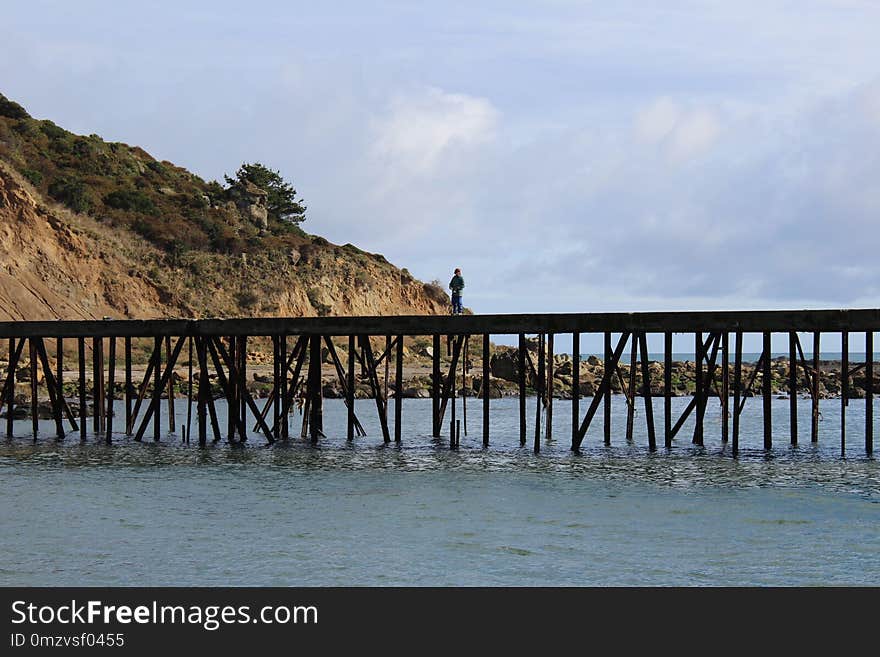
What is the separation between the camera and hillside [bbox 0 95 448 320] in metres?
65.0

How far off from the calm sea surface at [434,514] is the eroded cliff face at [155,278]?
3252 centimetres

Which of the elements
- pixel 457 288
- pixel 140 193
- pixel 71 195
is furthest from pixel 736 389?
pixel 140 193

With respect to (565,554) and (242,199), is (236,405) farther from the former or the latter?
(242,199)

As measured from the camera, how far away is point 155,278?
72.4 metres

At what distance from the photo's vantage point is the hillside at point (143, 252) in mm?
65000

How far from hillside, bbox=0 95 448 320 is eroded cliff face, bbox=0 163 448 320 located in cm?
8

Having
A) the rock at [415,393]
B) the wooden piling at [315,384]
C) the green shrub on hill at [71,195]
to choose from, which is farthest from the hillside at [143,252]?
the wooden piling at [315,384]

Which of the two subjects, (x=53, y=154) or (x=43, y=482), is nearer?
(x=43, y=482)

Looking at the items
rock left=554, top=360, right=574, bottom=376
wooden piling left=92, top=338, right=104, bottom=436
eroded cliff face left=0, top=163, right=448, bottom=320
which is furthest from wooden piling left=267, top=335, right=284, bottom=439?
rock left=554, top=360, right=574, bottom=376

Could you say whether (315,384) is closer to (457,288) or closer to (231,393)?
(231,393)

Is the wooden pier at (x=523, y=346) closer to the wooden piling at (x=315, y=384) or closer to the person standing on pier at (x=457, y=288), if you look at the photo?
the wooden piling at (x=315, y=384)
